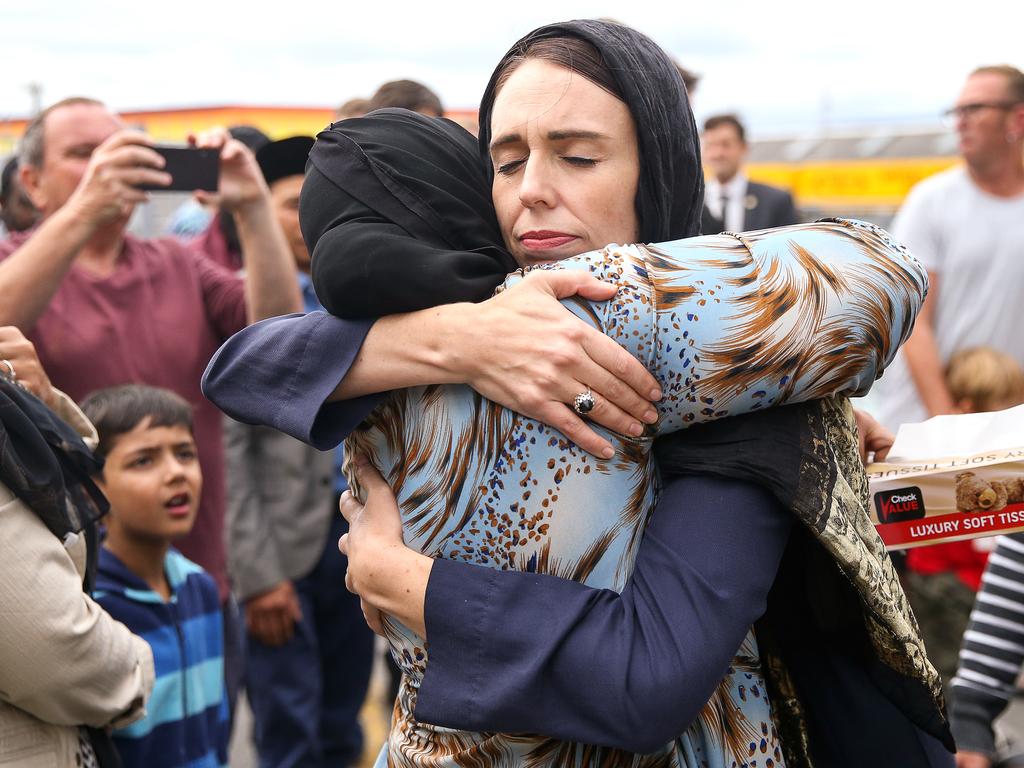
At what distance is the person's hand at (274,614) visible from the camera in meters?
3.84

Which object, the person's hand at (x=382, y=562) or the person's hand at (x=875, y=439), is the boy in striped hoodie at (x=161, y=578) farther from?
the person's hand at (x=875, y=439)

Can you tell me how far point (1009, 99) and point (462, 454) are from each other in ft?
13.3

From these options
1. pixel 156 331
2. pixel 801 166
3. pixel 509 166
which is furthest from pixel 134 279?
pixel 801 166

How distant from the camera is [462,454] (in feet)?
4.50

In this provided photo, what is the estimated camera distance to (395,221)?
1.44 metres

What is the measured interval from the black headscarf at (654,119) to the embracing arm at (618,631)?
36 centimetres

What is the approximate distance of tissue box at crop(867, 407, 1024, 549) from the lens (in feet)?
5.22

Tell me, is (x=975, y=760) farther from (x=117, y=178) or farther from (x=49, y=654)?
(x=117, y=178)

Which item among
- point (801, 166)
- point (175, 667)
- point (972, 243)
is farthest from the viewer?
point (801, 166)

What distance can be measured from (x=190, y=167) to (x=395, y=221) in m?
2.07

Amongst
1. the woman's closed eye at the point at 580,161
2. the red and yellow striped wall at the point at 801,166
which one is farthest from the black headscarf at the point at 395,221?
the red and yellow striped wall at the point at 801,166

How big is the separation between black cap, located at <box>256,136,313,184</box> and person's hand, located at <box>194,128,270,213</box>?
1.90 ft

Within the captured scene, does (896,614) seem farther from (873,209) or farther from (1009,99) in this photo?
(873,209)

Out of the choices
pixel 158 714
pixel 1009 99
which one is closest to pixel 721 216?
pixel 1009 99
